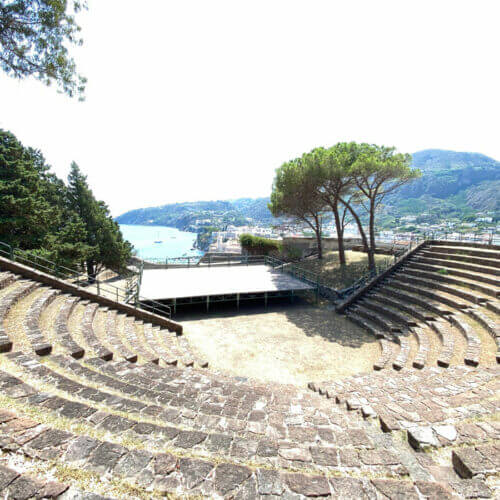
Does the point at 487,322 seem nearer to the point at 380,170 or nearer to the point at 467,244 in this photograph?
the point at 467,244

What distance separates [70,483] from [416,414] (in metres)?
5.07

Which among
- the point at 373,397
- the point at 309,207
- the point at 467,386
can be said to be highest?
the point at 309,207

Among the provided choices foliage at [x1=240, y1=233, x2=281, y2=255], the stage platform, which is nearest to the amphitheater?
the stage platform

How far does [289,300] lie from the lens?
15.6 m

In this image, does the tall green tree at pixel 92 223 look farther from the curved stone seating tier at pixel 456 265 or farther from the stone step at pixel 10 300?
the curved stone seating tier at pixel 456 265

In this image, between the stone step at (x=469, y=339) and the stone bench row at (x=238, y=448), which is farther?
the stone step at (x=469, y=339)

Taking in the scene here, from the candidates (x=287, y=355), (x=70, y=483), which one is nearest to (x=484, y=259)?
(x=287, y=355)

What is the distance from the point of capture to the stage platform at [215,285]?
12969mm

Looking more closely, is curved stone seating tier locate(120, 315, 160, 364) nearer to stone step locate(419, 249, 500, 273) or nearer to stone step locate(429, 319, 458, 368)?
stone step locate(429, 319, 458, 368)

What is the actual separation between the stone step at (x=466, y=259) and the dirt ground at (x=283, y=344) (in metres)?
7.20

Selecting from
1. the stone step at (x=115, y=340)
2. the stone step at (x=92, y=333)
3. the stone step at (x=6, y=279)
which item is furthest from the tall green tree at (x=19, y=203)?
the stone step at (x=115, y=340)

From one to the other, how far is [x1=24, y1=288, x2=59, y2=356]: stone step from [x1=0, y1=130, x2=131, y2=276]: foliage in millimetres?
8648

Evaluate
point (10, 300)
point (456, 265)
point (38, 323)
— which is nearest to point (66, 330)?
point (38, 323)

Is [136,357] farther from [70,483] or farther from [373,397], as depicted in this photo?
[373,397]
